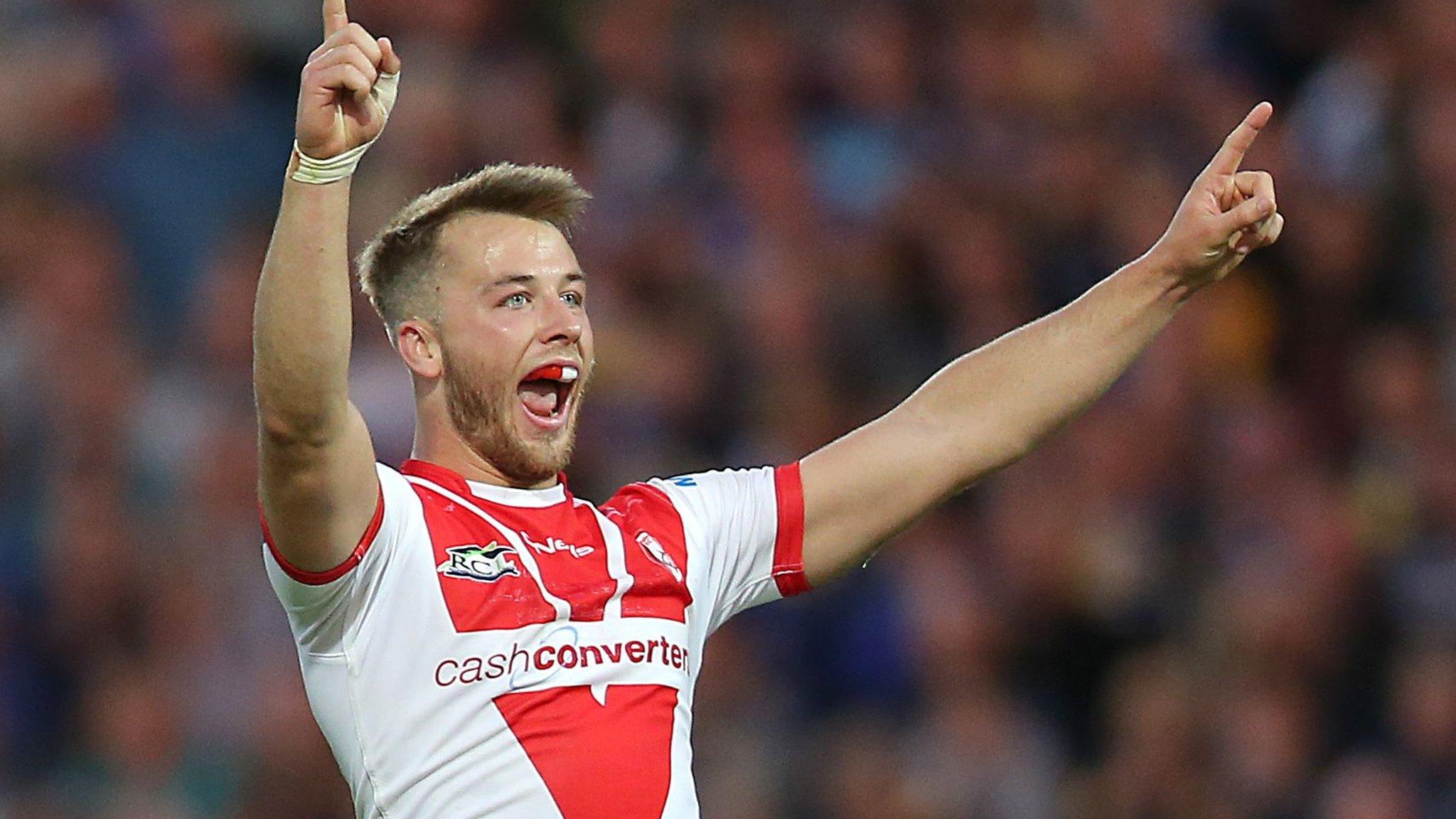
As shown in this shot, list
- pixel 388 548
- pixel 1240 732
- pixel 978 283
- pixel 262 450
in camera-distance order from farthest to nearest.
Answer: pixel 978 283 → pixel 1240 732 → pixel 388 548 → pixel 262 450

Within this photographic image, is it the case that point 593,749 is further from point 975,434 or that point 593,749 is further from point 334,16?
point 334,16

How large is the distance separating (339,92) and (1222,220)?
1848 millimetres

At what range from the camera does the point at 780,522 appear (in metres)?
4.74

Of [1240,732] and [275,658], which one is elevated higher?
[275,658]

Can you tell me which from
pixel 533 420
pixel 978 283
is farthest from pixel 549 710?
pixel 978 283

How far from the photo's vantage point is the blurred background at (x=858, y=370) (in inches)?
329

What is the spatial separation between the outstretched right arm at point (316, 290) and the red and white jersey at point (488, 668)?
0.24 meters

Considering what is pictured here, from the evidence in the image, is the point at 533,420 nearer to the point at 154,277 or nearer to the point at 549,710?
the point at 549,710

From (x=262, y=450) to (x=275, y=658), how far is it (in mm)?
4849

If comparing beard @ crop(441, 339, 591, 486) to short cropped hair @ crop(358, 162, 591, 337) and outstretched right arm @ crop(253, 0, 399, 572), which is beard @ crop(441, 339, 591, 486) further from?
outstretched right arm @ crop(253, 0, 399, 572)

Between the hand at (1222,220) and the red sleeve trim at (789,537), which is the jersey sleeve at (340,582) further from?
the hand at (1222,220)

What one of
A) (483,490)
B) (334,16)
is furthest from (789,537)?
(334,16)

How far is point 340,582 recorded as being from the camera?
4.02m

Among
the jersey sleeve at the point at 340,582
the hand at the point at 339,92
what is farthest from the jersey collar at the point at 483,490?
the hand at the point at 339,92
